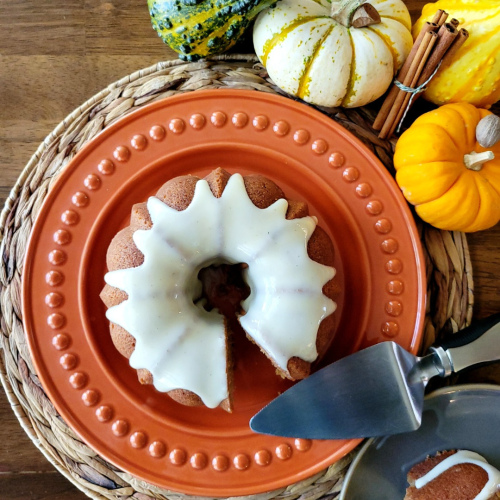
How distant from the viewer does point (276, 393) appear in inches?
50.4

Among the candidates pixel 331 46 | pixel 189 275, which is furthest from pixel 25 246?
pixel 331 46

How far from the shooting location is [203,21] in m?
1.18

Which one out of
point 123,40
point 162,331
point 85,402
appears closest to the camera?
point 162,331

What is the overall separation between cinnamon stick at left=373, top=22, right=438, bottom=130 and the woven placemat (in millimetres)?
34

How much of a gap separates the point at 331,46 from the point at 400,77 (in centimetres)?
20

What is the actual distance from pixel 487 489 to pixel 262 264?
76cm

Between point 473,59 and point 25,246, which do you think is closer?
point 473,59

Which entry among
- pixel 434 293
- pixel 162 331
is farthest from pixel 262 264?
pixel 434 293

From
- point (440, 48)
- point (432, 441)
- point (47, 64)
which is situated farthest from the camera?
point (47, 64)

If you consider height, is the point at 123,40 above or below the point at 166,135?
above

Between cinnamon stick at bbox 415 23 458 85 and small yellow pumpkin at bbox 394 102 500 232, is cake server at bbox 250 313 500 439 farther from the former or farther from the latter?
cinnamon stick at bbox 415 23 458 85

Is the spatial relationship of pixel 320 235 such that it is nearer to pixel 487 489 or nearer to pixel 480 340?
pixel 480 340

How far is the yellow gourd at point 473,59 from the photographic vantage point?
1170mm

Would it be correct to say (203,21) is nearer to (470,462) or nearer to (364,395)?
(364,395)
